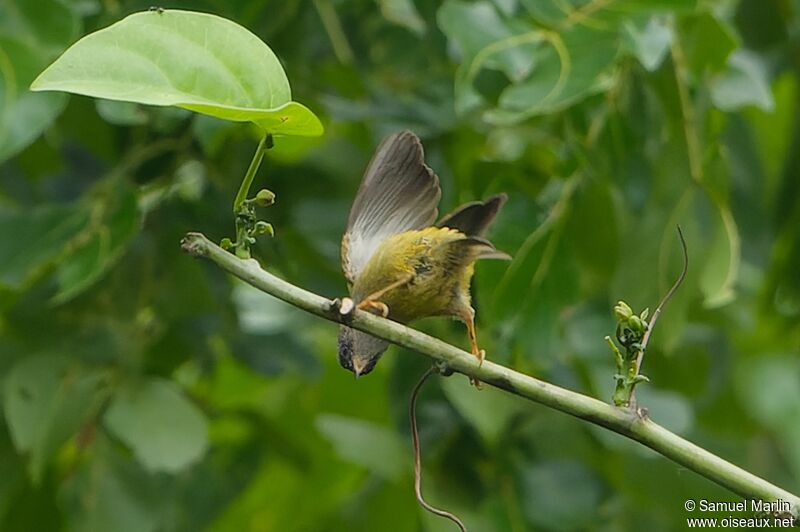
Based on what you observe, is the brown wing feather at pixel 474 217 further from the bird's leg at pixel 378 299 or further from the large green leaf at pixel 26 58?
the large green leaf at pixel 26 58

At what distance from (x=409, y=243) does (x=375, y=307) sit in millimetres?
53

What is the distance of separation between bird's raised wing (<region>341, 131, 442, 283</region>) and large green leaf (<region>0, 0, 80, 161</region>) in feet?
1.38

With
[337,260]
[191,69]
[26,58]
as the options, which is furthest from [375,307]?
[337,260]

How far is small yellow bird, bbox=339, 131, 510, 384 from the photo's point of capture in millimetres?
622

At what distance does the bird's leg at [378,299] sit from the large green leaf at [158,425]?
55 centimetres

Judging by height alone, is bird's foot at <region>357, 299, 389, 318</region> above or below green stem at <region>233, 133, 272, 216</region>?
below

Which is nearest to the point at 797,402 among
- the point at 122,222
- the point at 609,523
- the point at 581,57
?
the point at 609,523

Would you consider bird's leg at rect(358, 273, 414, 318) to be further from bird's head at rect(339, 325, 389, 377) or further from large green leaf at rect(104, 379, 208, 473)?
large green leaf at rect(104, 379, 208, 473)

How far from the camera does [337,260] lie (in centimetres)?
133

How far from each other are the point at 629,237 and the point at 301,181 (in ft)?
1.28

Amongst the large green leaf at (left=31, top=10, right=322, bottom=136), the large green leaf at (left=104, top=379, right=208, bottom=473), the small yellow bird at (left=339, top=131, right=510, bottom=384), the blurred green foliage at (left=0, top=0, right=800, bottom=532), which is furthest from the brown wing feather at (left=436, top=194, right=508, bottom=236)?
the large green leaf at (left=104, top=379, right=208, bottom=473)

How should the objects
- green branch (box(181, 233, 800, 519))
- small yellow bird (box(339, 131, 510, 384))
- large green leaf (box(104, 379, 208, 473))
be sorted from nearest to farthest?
green branch (box(181, 233, 800, 519)) → small yellow bird (box(339, 131, 510, 384)) → large green leaf (box(104, 379, 208, 473))

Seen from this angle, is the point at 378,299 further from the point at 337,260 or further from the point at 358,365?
the point at 337,260

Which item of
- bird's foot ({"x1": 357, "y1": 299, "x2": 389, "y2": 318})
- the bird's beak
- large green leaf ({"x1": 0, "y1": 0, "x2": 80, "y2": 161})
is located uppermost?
bird's foot ({"x1": 357, "y1": 299, "x2": 389, "y2": 318})
